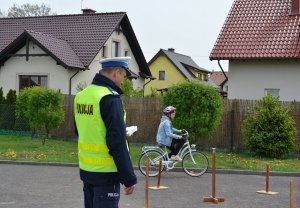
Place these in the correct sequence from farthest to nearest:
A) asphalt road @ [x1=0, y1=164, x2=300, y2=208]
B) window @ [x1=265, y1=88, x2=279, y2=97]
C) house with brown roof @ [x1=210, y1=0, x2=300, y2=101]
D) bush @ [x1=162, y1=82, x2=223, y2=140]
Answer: window @ [x1=265, y1=88, x2=279, y2=97] < house with brown roof @ [x1=210, y1=0, x2=300, y2=101] < bush @ [x1=162, y1=82, x2=223, y2=140] < asphalt road @ [x1=0, y1=164, x2=300, y2=208]

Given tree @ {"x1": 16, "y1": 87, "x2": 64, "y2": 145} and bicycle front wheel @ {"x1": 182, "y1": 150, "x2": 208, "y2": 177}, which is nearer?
bicycle front wheel @ {"x1": 182, "y1": 150, "x2": 208, "y2": 177}

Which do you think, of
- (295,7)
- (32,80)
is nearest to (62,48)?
(32,80)

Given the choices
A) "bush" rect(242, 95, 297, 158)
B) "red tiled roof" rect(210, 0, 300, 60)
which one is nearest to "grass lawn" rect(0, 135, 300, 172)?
"bush" rect(242, 95, 297, 158)

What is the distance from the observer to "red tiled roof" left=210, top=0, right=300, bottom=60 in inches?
982

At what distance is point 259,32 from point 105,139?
2294 cm

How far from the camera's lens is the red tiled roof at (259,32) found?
2494 centimetres

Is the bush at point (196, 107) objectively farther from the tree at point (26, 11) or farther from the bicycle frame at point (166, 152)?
the tree at point (26, 11)

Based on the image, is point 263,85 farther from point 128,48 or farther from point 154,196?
point 154,196

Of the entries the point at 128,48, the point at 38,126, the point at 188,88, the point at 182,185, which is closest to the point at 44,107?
the point at 38,126

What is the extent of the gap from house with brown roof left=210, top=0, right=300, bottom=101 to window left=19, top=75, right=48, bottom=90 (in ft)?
32.6

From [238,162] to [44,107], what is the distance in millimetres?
8671

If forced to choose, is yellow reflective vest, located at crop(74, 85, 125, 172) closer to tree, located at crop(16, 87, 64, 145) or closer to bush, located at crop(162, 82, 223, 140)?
bush, located at crop(162, 82, 223, 140)

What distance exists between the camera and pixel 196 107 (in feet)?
60.5

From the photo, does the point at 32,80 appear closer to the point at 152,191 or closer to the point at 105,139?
the point at 152,191
